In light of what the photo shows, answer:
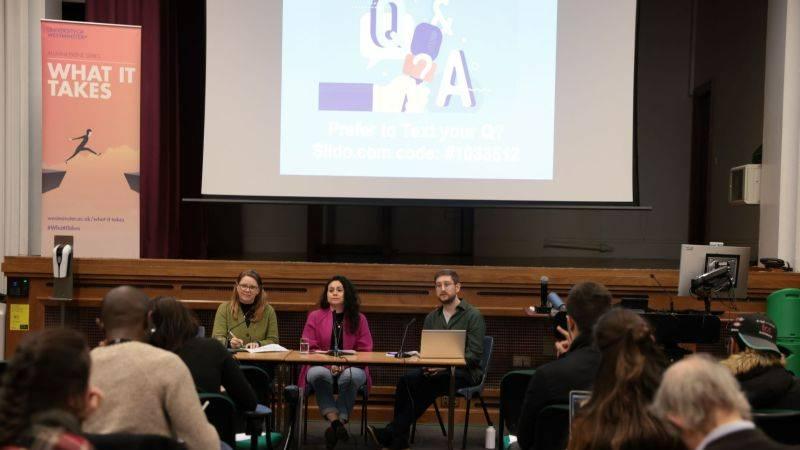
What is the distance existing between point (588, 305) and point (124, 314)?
1.69 meters

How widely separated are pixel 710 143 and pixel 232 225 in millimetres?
5571

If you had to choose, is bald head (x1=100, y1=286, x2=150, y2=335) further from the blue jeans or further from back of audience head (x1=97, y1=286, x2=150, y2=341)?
the blue jeans

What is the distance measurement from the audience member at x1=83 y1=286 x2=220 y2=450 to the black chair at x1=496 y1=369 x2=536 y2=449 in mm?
A: 2215

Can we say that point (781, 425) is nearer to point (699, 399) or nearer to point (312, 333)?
point (699, 399)

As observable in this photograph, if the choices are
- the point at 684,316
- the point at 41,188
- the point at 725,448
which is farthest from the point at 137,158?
the point at 725,448

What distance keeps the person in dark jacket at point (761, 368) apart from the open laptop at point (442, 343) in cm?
181

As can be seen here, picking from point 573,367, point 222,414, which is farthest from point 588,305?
point 222,414

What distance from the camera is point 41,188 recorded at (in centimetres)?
661

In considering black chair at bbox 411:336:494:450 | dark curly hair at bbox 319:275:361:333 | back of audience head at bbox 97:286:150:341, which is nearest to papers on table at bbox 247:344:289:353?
dark curly hair at bbox 319:275:361:333

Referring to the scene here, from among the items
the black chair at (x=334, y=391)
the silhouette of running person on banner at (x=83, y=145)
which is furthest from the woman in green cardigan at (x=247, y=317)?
the silhouette of running person on banner at (x=83, y=145)

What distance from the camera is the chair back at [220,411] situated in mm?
3479

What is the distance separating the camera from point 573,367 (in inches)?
125

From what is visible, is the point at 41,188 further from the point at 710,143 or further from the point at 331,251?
the point at 710,143

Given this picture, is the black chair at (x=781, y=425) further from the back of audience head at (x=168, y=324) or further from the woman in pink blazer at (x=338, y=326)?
the woman in pink blazer at (x=338, y=326)
